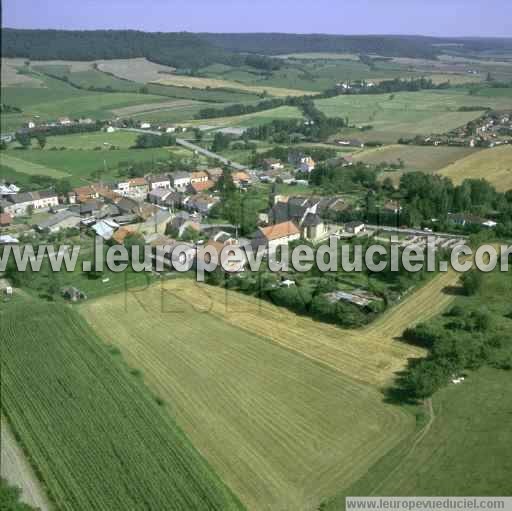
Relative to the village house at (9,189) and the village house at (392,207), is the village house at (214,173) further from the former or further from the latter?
the village house at (392,207)

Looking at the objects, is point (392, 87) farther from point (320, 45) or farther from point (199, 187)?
point (320, 45)

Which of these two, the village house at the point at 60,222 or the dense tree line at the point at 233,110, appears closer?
the village house at the point at 60,222

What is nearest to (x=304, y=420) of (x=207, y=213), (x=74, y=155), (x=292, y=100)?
(x=207, y=213)

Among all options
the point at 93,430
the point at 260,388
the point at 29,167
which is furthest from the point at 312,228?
the point at 29,167

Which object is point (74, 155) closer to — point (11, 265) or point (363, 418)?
point (11, 265)

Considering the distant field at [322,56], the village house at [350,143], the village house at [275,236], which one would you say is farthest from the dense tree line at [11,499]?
the distant field at [322,56]

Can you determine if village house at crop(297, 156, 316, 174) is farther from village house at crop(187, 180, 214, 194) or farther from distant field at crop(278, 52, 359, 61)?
Result: distant field at crop(278, 52, 359, 61)
